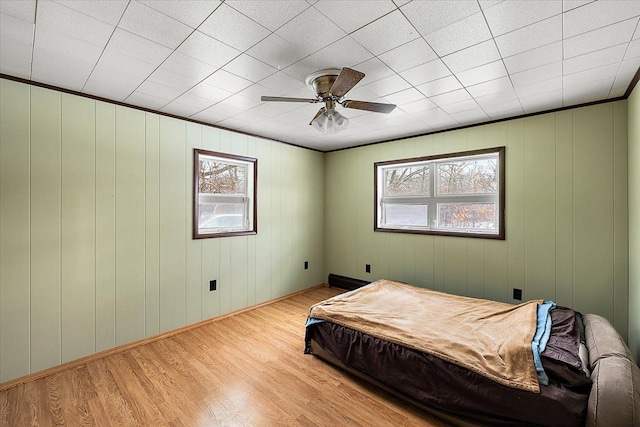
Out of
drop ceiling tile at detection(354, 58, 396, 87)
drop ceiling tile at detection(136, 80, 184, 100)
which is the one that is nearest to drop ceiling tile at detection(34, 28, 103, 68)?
drop ceiling tile at detection(136, 80, 184, 100)

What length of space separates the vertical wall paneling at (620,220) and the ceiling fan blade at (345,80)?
258 centimetres

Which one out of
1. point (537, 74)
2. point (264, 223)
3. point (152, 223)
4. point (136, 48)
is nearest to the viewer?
point (136, 48)

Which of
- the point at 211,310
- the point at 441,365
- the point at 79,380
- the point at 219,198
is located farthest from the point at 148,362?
the point at 441,365

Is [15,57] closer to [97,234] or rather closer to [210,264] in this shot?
[97,234]

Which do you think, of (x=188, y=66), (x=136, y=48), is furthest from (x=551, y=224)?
(x=136, y=48)

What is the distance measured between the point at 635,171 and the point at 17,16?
4224mm

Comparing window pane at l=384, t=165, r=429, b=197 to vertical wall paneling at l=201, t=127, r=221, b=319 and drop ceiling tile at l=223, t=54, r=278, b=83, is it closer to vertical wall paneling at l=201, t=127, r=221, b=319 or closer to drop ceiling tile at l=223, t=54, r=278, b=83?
vertical wall paneling at l=201, t=127, r=221, b=319

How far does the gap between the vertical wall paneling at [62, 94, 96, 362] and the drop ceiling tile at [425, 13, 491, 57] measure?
9.49 feet

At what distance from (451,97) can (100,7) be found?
Result: 8.48 feet

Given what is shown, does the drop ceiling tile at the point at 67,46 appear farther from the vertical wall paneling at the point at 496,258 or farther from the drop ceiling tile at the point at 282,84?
the vertical wall paneling at the point at 496,258

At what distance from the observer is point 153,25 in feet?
5.14

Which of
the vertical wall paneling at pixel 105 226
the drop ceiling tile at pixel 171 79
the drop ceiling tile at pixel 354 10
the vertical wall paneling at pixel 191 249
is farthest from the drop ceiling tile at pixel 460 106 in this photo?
the vertical wall paneling at pixel 105 226

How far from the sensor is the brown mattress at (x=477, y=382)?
1.56m

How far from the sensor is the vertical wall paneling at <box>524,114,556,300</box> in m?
2.91
